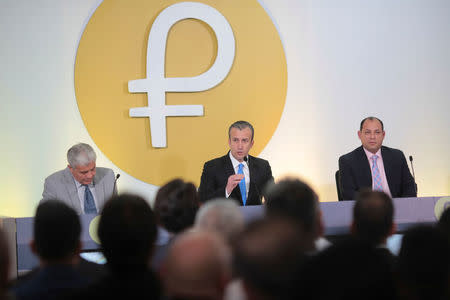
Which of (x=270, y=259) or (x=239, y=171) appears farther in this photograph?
(x=239, y=171)

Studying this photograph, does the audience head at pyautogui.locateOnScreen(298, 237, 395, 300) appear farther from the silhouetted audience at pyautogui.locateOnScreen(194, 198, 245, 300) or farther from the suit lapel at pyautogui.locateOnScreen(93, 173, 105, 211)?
the suit lapel at pyautogui.locateOnScreen(93, 173, 105, 211)

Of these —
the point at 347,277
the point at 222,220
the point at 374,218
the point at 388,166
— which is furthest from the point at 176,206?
the point at 388,166

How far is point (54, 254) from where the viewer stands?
1644 millimetres

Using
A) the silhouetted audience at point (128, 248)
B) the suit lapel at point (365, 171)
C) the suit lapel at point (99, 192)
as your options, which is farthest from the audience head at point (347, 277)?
the suit lapel at point (365, 171)

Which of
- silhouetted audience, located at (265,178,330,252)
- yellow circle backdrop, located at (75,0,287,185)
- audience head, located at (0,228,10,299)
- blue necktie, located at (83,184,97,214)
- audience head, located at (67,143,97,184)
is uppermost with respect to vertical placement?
yellow circle backdrop, located at (75,0,287,185)

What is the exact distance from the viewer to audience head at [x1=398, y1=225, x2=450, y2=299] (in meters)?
1.38

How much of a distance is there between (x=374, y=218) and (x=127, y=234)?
0.88 metres

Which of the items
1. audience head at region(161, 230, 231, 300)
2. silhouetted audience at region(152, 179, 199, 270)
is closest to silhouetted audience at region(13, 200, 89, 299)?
audience head at region(161, 230, 231, 300)

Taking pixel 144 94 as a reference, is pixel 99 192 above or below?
below

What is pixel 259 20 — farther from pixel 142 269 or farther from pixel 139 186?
pixel 142 269

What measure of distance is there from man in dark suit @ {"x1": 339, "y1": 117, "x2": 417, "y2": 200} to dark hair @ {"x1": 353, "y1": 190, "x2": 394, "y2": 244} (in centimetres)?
240

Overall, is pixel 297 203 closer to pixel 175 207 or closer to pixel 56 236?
pixel 175 207

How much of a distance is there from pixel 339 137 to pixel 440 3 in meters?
1.81

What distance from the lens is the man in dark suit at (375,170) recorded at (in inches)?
169
